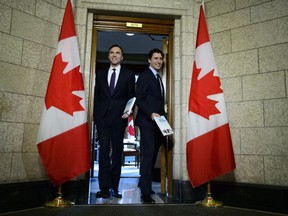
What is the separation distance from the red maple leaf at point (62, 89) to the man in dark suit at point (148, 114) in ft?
2.19

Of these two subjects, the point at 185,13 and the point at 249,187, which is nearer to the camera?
the point at 249,187

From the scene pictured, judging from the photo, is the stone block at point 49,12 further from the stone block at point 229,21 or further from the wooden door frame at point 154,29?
the stone block at point 229,21

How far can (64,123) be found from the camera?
2.41m

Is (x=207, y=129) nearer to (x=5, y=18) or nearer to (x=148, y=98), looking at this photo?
(x=148, y=98)

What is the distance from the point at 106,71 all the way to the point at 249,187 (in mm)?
2083

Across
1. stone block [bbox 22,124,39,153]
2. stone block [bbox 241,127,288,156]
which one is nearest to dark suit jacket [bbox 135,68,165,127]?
stone block [bbox 241,127,288,156]

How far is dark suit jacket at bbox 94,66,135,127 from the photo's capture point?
2.95 meters

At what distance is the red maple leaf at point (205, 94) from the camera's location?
2.55 meters

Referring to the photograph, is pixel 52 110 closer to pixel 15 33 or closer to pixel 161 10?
pixel 15 33

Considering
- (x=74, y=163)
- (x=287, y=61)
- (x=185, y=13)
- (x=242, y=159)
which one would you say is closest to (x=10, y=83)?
(x=74, y=163)

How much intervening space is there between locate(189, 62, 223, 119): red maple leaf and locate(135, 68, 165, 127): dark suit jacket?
1.28 ft

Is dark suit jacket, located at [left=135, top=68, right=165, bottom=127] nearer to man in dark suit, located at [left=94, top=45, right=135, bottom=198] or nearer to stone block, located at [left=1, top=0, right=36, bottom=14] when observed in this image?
man in dark suit, located at [left=94, top=45, right=135, bottom=198]

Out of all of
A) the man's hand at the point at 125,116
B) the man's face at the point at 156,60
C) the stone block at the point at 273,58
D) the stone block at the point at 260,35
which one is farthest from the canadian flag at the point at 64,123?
the stone block at the point at 273,58

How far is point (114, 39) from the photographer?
20.7ft
